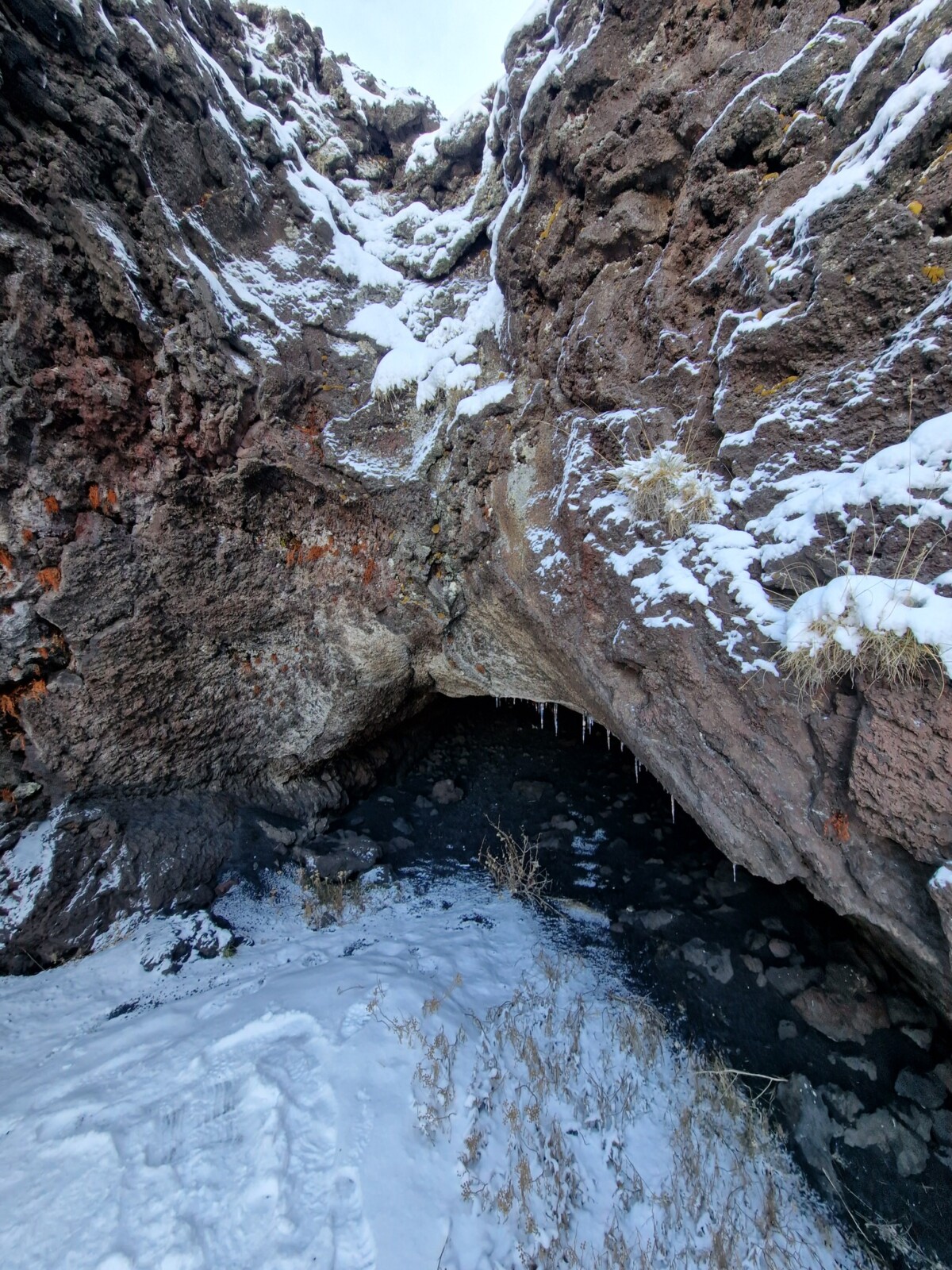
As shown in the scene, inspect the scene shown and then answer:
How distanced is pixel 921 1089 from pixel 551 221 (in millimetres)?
6256

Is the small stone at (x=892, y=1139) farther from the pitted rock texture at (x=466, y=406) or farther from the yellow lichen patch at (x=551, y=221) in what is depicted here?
the yellow lichen patch at (x=551, y=221)

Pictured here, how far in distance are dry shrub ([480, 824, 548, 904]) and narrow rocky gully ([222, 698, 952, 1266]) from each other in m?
0.11

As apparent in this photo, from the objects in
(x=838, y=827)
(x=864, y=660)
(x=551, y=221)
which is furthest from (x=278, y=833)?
(x=551, y=221)

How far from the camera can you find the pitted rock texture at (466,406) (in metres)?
2.45

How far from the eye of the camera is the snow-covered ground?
216 centimetres

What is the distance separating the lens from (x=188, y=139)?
4395mm

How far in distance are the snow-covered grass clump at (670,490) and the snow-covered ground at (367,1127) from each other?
10.8ft

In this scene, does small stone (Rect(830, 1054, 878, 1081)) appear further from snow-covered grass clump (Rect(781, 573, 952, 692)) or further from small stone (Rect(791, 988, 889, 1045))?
snow-covered grass clump (Rect(781, 573, 952, 692))

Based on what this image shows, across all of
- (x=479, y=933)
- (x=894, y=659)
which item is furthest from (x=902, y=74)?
(x=479, y=933)

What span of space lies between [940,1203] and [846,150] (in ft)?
17.2

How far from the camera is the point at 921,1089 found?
280 centimetres

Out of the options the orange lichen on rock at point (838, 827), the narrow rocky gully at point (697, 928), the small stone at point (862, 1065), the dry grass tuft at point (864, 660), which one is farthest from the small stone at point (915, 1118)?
the dry grass tuft at point (864, 660)

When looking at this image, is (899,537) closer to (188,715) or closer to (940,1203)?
(940,1203)

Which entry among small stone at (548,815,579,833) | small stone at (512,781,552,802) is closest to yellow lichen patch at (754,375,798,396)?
small stone at (548,815,579,833)
